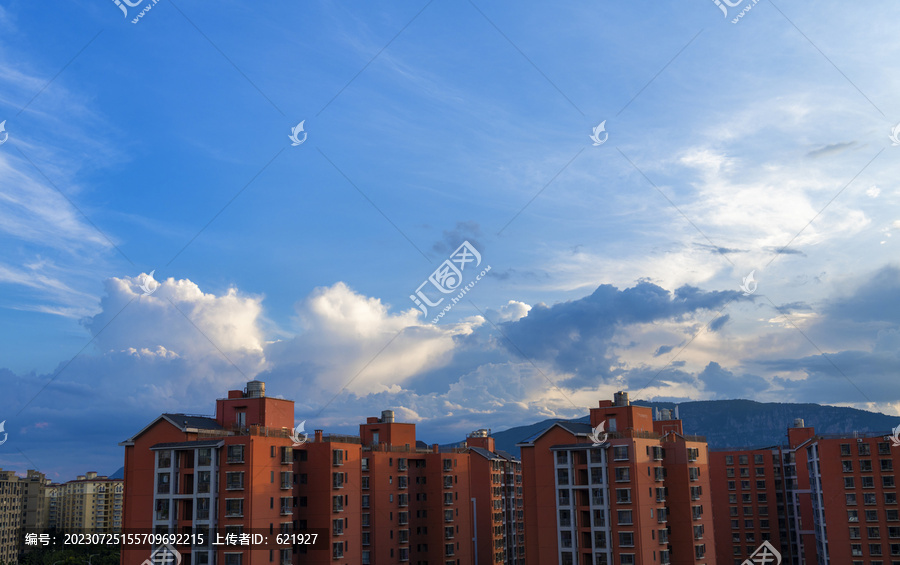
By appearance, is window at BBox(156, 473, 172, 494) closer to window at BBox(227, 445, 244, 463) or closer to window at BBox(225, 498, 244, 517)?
window at BBox(227, 445, 244, 463)

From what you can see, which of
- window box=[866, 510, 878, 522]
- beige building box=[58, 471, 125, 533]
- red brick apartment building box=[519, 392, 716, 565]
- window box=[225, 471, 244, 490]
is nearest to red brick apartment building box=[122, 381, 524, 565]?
window box=[225, 471, 244, 490]

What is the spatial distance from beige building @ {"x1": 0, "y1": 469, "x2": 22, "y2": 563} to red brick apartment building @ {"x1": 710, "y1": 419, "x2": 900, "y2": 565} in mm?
148800

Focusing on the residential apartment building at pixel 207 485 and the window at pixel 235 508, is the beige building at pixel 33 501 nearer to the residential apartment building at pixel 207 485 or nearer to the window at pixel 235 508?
the residential apartment building at pixel 207 485

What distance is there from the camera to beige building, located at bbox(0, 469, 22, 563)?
155 meters

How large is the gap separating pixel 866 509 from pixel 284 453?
2700 inches

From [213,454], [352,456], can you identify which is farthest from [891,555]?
[213,454]

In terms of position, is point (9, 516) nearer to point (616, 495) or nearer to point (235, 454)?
point (235, 454)

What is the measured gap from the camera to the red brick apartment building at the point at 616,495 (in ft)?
226

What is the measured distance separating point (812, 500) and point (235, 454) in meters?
79.5

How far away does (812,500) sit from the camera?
97875mm

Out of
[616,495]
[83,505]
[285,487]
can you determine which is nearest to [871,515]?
[616,495]

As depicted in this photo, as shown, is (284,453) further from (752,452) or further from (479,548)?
(752,452)

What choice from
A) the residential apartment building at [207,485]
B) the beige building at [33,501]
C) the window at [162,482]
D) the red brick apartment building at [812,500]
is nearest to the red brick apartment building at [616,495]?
the red brick apartment building at [812,500]

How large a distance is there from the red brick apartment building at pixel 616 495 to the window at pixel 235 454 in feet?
97.0
